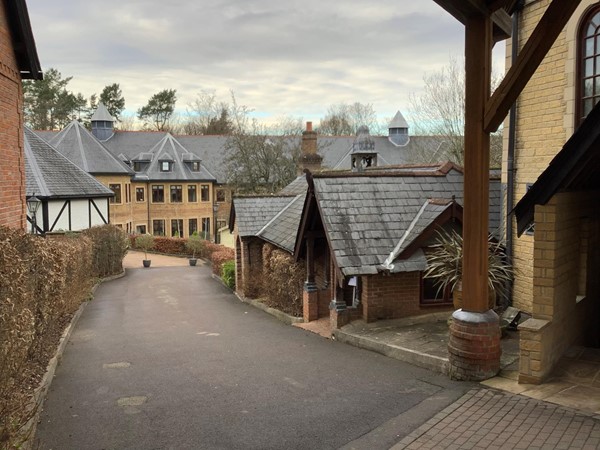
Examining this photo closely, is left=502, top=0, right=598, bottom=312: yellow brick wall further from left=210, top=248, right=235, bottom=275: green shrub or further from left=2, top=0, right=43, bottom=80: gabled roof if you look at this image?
left=210, top=248, right=235, bottom=275: green shrub

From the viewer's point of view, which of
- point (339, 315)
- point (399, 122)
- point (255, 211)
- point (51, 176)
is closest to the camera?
point (339, 315)

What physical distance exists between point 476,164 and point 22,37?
11007 mm

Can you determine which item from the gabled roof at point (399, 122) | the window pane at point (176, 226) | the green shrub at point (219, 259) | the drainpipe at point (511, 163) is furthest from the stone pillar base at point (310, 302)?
the gabled roof at point (399, 122)

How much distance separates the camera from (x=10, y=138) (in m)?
11.8

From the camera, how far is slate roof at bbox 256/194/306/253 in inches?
582

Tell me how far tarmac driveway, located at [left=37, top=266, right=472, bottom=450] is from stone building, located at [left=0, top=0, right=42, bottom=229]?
3466 mm

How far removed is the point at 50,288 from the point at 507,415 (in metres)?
7.85

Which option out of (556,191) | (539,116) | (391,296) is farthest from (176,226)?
(556,191)

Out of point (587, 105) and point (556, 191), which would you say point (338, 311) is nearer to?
point (556, 191)

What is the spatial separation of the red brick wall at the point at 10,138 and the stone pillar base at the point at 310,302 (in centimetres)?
693

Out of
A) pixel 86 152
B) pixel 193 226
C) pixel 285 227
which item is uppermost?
pixel 86 152

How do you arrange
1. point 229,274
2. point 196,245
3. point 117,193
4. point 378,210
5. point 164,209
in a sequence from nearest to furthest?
point 378,210
point 229,274
point 196,245
point 117,193
point 164,209

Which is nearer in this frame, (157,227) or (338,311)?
(338,311)

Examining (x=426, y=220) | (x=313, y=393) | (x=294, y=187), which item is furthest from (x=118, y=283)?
(x=313, y=393)
